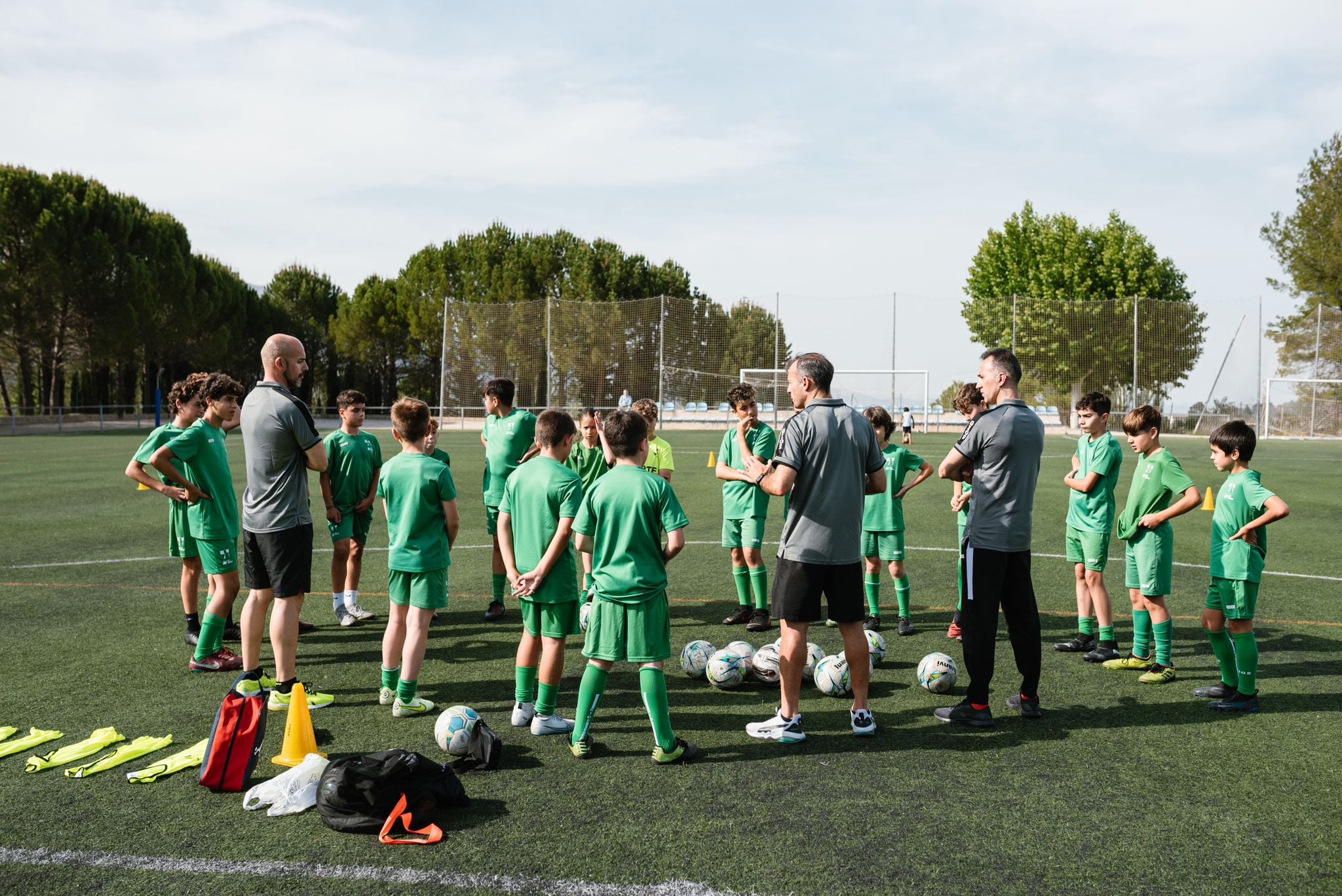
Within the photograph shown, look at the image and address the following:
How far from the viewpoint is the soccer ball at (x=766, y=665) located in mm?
5809

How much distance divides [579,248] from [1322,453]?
42020mm

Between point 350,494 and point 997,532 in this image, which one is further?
point 350,494

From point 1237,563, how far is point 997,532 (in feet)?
4.84

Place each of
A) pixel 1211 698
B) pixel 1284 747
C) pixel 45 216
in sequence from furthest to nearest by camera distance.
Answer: pixel 45 216, pixel 1211 698, pixel 1284 747

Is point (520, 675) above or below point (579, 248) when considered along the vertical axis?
below

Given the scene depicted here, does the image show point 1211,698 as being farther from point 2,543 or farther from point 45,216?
point 45,216

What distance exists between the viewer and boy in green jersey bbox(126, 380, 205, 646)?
641 cm

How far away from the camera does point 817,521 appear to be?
4.73 metres

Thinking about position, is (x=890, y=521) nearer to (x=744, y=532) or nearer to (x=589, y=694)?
(x=744, y=532)

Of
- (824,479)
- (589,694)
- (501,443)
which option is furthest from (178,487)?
(824,479)

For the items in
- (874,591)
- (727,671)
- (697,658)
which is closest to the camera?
(727,671)

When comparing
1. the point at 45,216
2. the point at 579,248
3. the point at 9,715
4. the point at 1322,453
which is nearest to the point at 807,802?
the point at 9,715

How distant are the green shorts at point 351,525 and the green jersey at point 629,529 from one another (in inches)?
132

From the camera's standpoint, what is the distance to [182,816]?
392 centimetres
